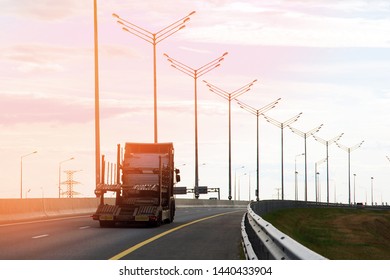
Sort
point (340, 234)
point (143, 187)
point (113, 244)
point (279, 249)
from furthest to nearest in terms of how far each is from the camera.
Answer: point (340, 234) < point (143, 187) < point (113, 244) < point (279, 249)

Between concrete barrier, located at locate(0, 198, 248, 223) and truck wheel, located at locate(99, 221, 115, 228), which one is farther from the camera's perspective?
concrete barrier, located at locate(0, 198, 248, 223)

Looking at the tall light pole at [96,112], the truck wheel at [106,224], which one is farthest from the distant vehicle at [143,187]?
the tall light pole at [96,112]

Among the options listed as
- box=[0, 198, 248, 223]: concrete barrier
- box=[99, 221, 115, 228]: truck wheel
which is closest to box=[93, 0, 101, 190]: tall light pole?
box=[0, 198, 248, 223]: concrete barrier

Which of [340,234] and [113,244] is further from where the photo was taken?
[340,234]

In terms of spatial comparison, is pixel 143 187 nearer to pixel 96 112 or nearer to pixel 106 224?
pixel 106 224

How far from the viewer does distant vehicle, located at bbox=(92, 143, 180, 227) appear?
33.1 meters

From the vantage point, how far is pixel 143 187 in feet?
115

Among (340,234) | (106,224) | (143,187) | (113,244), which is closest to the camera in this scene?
(113,244)

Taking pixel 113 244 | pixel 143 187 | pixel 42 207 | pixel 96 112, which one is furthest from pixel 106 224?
pixel 96 112

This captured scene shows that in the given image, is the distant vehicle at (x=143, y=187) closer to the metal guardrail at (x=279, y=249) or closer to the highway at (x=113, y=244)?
the highway at (x=113, y=244)

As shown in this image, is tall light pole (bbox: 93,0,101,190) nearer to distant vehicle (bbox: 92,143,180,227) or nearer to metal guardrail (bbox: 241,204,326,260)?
distant vehicle (bbox: 92,143,180,227)

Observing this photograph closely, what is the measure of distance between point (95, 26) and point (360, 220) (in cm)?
5458
